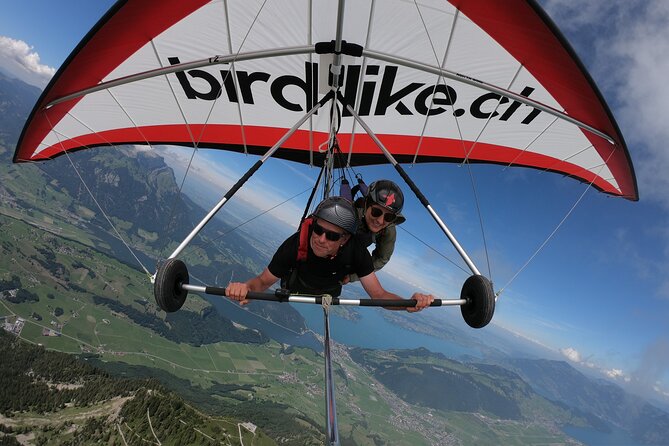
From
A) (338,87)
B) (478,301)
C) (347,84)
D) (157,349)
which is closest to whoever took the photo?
(478,301)

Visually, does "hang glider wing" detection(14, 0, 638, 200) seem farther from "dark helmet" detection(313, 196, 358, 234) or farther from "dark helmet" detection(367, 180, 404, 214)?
"dark helmet" detection(313, 196, 358, 234)

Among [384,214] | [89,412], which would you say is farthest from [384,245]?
[89,412]

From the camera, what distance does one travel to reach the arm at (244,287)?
2588mm

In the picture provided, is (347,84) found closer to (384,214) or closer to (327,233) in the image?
(384,214)

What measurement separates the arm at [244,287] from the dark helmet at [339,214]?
2.59 feet

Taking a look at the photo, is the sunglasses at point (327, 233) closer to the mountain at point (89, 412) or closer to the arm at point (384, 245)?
the arm at point (384, 245)

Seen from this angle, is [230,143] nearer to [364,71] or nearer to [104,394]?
A: [364,71]

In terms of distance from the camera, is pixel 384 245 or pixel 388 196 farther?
pixel 384 245

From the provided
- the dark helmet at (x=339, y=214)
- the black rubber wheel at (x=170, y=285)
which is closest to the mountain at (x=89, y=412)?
the black rubber wheel at (x=170, y=285)

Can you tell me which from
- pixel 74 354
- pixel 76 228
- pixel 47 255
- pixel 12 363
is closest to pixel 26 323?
pixel 74 354

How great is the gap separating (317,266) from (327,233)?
46 centimetres

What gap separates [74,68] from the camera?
4035mm

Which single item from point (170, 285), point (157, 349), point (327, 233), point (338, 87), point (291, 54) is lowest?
point (157, 349)

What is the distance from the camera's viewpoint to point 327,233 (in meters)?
2.85
